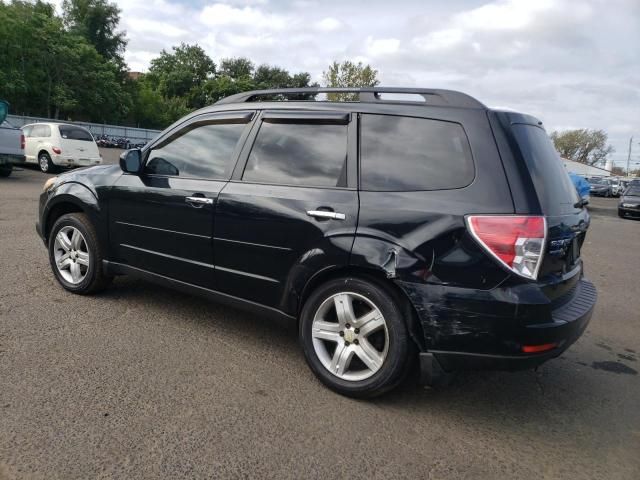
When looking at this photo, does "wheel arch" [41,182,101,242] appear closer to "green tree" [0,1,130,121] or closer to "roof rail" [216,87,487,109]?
"roof rail" [216,87,487,109]

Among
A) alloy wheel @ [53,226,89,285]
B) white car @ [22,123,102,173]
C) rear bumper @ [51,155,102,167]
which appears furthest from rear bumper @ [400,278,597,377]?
white car @ [22,123,102,173]

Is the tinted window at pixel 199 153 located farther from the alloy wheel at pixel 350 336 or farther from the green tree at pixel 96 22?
the green tree at pixel 96 22

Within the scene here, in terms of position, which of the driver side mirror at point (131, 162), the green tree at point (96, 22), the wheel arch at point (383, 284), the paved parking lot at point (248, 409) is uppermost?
the green tree at point (96, 22)

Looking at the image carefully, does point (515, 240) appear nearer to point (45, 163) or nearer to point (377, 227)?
point (377, 227)

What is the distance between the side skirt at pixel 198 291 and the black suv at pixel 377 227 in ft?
0.06

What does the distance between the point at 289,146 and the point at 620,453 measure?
8.51 feet

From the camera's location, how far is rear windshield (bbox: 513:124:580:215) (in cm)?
274

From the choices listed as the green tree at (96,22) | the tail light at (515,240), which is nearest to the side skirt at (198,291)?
the tail light at (515,240)

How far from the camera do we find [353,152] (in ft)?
10.3

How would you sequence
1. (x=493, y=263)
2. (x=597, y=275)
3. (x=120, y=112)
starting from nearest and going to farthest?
1. (x=493, y=263)
2. (x=597, y=275)
3. (x=120, y=112)

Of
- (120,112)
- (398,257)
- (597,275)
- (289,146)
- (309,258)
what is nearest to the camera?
(398,257)

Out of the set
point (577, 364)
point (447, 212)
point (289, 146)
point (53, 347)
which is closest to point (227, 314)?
point (53, 347)

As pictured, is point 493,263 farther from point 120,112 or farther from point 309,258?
point 120,112

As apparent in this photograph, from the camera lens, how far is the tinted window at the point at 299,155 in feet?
10.4
